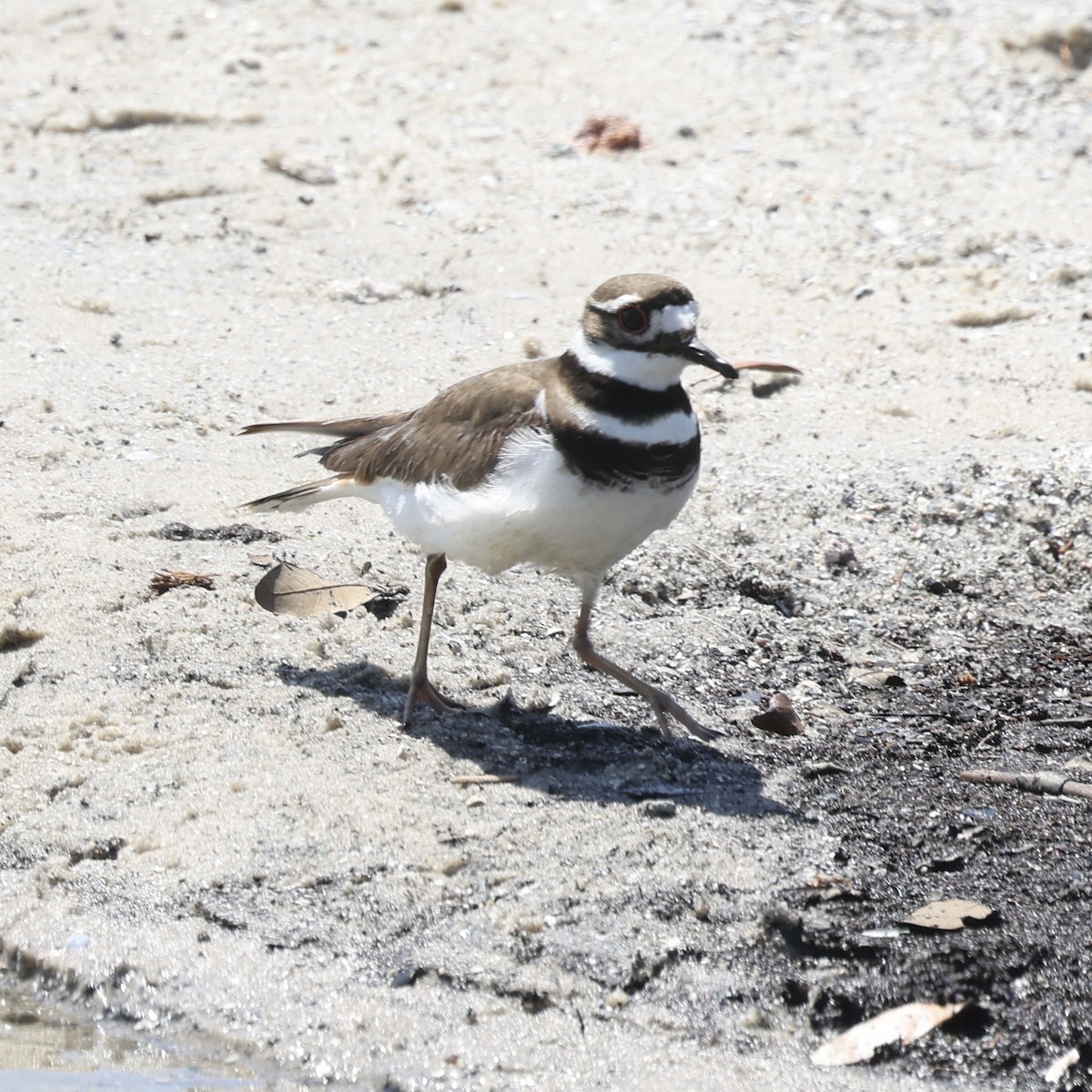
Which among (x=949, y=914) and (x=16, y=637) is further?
(x=16, y=637)

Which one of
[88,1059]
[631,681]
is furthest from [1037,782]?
[88,1059]

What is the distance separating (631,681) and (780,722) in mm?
526

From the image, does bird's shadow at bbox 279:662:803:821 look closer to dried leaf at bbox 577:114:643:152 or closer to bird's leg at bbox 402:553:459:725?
bird's leg at bbox 402:553:459:725

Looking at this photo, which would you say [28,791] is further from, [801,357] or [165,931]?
[801,357]

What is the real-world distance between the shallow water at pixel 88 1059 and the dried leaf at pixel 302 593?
1795 millimetres

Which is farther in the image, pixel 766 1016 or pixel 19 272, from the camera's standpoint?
pixel 19 272

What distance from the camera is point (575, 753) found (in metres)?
5.18

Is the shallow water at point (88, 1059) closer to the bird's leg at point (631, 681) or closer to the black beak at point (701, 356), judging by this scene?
the bird's leg at point (631, 681)

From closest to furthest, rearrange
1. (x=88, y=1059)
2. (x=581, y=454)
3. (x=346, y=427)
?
(x=88, y=1059), (x=581, y=454), (x=346, y=427)

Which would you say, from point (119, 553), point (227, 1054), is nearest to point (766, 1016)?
point (227, 1054)

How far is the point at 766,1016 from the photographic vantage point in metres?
4.03

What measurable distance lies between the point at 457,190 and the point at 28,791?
5.40 meters

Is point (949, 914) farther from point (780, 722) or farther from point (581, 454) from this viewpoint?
point (581, 454)

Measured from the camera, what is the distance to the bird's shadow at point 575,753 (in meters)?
4.90
